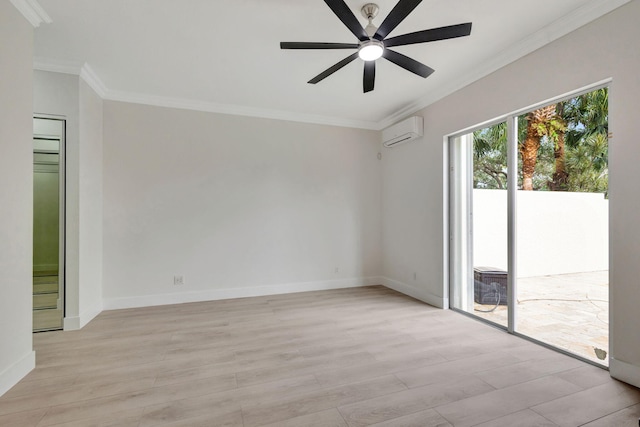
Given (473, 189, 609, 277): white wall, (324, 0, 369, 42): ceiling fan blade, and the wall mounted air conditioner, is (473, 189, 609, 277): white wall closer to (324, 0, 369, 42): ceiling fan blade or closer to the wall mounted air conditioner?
the wall mounted air conditioner

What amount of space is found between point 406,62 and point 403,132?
6.36 feet

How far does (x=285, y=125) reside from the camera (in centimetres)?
457

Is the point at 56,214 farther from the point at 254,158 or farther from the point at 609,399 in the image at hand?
the point at 609,399


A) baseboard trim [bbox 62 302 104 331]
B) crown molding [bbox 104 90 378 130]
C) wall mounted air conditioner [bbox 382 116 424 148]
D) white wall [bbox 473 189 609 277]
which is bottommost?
baseboard trim [bbox 62 302 104 331]

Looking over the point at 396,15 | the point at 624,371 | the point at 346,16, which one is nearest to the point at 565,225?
the point at 624,371

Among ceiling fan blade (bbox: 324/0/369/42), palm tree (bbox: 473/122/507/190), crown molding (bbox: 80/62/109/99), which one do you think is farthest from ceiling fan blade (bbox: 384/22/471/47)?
crown molding (bbox: 80/62/109/99)

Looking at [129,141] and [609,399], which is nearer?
[609,399]

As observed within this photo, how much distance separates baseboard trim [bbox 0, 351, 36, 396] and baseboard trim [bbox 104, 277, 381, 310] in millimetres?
1496

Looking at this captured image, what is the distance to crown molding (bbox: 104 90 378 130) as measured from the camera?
384cm

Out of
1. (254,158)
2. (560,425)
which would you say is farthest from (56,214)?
(560,425)

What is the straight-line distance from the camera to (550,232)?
275cm

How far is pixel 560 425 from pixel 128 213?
461 centimetres

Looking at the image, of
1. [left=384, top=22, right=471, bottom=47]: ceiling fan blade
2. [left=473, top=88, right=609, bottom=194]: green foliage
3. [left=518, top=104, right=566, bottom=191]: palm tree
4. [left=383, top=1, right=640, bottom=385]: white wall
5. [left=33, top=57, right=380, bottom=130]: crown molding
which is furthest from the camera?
[left=33, top=57, right=380, bottom=130]: crown molding

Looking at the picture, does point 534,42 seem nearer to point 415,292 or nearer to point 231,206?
point 415,292
